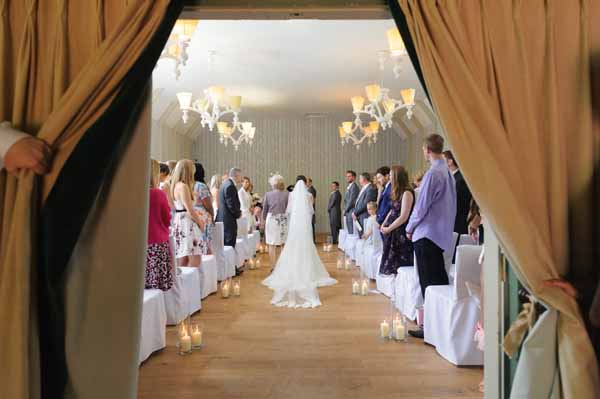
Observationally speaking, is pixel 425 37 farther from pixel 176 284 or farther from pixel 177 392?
pixel 176 284

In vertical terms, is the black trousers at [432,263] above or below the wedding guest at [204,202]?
below

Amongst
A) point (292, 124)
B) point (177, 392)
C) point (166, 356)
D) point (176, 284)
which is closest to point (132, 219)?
point (177, 392)

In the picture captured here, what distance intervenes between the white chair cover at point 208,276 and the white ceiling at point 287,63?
303 cm

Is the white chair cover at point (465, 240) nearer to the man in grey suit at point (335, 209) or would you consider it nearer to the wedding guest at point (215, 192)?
the wedding guest at point (215, 192)

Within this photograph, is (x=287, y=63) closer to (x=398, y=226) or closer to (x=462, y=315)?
(x=398, y=226)

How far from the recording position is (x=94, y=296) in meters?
2.08

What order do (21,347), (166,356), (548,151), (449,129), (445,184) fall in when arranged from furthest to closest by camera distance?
Answer: 1. (445,184)
2. (166,356)
3. (548,151)
4. (449,129)
5. (21,347)

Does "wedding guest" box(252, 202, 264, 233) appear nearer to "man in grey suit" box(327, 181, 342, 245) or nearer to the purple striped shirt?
"man in grey suit" box(327, 181, 342, 245)

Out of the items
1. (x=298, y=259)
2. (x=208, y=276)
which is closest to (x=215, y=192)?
(x=208, y=276)

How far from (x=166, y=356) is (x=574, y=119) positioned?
10.6 ft

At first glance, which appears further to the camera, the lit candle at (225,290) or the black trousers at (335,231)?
the black trousers at (335,231)

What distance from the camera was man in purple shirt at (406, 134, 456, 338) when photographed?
4.23 meters

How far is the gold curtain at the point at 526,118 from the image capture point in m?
1.96

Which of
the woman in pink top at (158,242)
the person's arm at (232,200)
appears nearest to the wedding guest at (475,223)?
the woman in pink top at (158,242)
